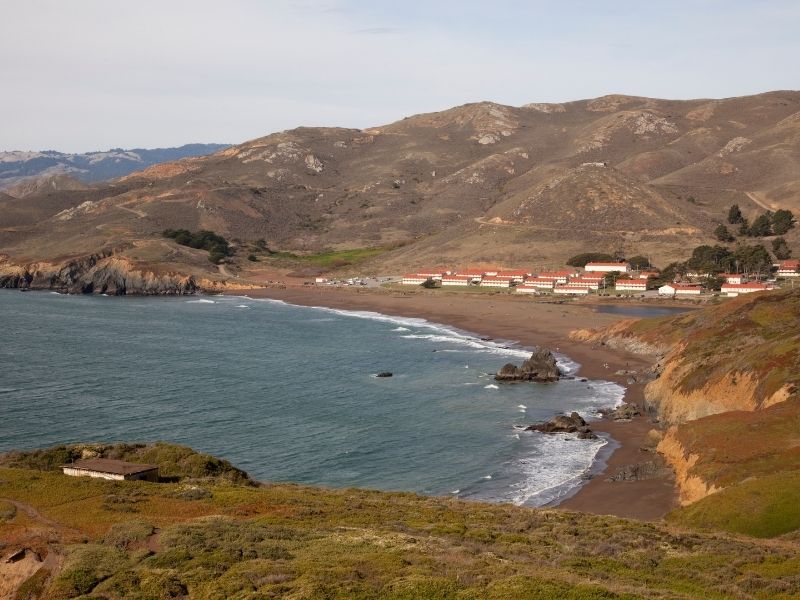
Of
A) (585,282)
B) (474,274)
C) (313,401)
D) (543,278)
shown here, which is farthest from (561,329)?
(474,274)

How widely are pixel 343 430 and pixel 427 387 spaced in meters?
15.7

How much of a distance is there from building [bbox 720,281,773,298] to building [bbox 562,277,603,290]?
2003 cm

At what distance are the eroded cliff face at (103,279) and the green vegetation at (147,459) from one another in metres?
131

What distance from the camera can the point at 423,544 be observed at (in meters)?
23.7

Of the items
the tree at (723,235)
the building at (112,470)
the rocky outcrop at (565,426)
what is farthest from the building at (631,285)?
the building at (112,470)

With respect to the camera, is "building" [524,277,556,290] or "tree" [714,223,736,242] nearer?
"building" [524,277,556,290]

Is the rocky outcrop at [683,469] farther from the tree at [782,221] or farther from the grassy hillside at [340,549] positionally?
the tree at [782,221]

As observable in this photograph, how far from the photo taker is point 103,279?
545ft

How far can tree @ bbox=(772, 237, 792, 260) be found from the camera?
16038 centimetres

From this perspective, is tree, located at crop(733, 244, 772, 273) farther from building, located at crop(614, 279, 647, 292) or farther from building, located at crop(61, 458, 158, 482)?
building, located at crop(61, 458, 158, 482)

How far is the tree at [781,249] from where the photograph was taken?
526ft

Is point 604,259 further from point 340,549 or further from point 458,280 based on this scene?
point 340,549

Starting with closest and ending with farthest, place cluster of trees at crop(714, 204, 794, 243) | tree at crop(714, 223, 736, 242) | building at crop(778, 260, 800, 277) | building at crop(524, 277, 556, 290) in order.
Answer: building at crop(524, 277, 556, 290), building at crop(778, 260, 800, 277), tree at crop(714, 223, 736, 242), cluster of trees at crop(714, 204, 794, 243)

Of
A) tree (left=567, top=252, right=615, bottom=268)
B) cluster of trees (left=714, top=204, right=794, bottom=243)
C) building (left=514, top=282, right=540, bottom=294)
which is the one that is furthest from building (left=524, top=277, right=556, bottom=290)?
cluster of trees (left=714, top=204, right=794, bottom=243)
